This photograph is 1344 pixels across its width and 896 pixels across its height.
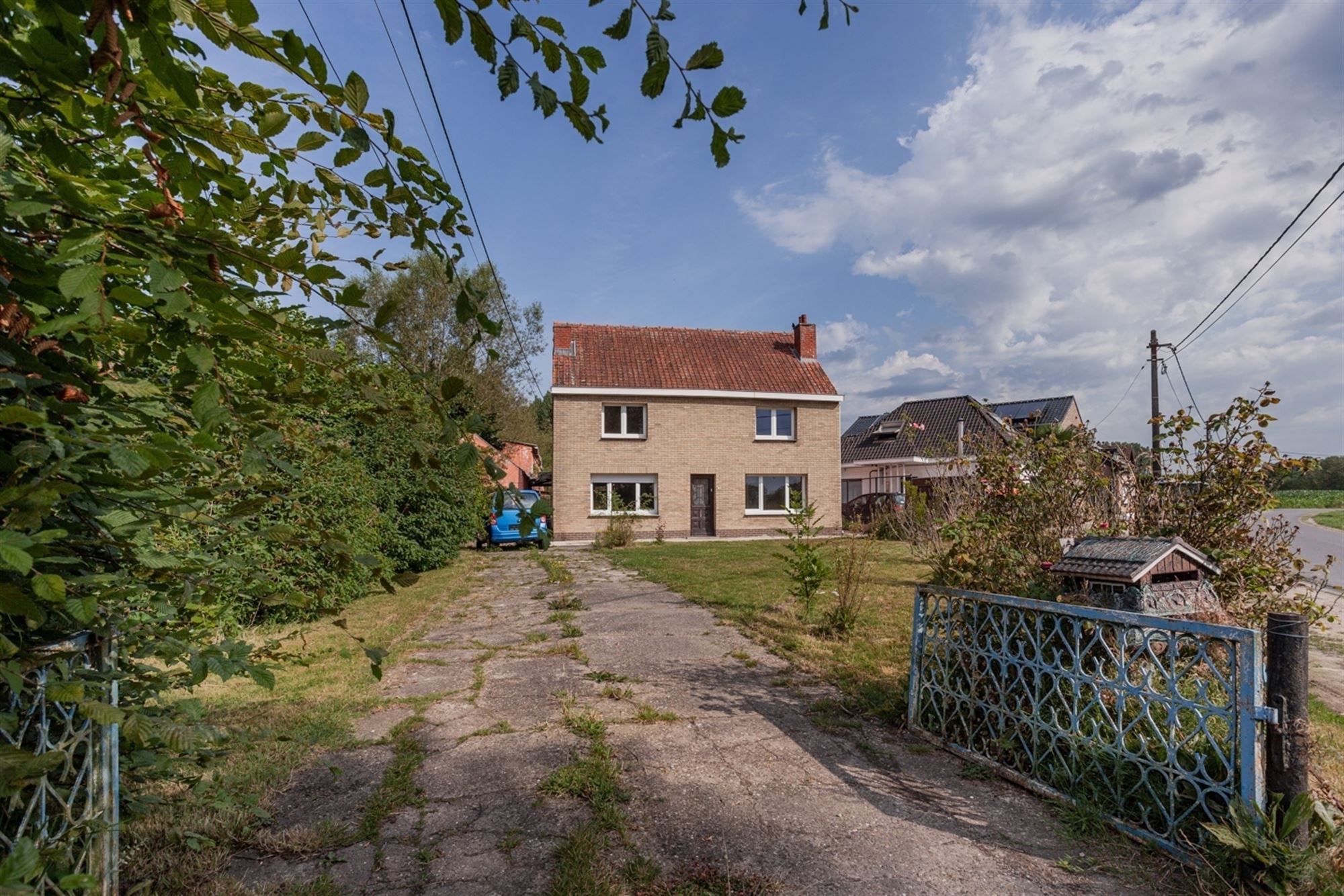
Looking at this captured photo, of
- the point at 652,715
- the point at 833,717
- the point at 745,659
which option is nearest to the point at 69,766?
the point at 652,715

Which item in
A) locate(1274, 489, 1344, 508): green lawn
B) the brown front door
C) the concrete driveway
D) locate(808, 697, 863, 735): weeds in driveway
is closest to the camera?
the concrete driveway

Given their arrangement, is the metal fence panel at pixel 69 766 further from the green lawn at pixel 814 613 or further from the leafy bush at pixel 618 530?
the leafy bush at pixel 618 530

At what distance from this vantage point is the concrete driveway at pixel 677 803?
2.58 metres

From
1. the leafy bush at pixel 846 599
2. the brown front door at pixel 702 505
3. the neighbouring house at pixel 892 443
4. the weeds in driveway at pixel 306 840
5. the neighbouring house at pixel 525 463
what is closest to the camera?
the weeds in driveway at pixel 306 840

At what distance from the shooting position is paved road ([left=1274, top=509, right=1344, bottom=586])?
13336 mm

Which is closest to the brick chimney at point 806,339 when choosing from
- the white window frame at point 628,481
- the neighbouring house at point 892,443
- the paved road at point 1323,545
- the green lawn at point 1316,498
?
the neighbouring house at point 892,443

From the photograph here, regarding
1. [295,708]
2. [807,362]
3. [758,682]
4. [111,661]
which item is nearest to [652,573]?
[758,682]

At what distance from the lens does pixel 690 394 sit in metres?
20.8

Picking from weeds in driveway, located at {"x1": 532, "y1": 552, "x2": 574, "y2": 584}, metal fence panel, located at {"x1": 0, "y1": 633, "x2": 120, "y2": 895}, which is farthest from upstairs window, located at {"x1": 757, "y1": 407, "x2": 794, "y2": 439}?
metal fence panel, located at {"x1": 0, "y1": 633, "x2": 120, "y2": 895}

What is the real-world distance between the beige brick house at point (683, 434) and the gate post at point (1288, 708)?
57.3 ft

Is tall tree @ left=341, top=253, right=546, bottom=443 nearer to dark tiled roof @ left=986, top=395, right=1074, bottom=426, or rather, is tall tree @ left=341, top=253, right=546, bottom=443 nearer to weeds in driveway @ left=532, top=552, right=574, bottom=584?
weeds in driveway @ left=532, top=552, right=574, bottom=584

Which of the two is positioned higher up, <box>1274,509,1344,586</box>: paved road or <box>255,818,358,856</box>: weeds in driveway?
<box>255,818,358,856</box>: weeds in driveway

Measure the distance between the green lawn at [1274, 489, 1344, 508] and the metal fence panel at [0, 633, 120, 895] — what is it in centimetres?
6426

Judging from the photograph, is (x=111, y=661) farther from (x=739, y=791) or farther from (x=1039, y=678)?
(x=1039, y=678)
